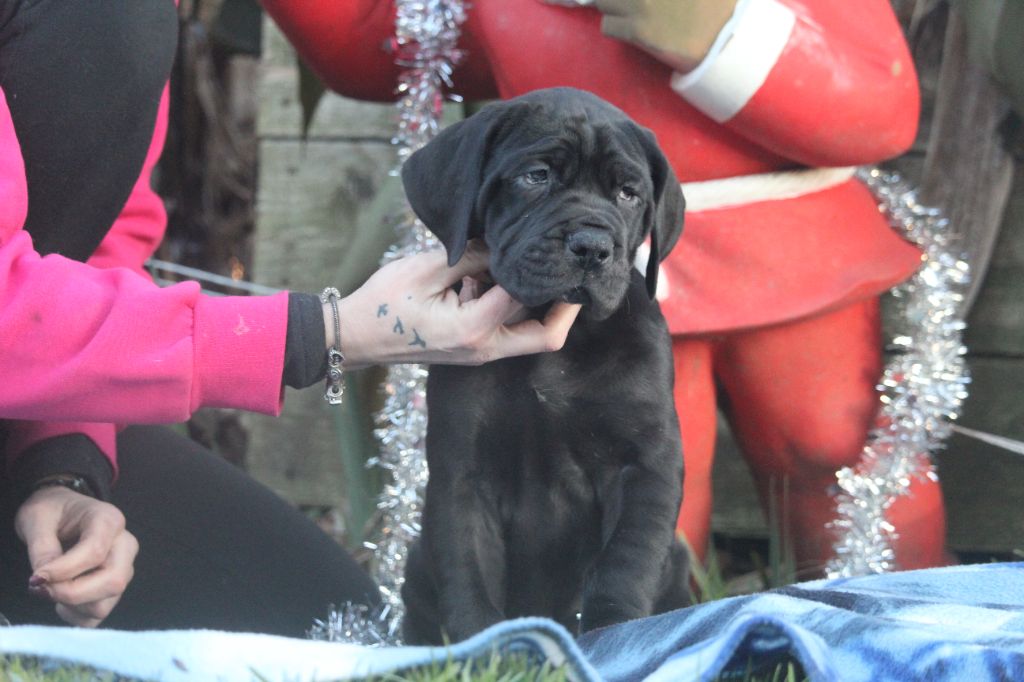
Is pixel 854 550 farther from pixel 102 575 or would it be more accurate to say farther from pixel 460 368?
pixel 102 575

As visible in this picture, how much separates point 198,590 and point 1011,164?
1803 millimetres

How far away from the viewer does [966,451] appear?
2.64 meters

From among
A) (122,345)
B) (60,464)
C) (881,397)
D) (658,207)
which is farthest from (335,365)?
(881,397)

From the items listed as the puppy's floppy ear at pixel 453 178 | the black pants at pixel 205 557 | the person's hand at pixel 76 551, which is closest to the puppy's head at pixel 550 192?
the puppy's floppy ear at pixel 453 178

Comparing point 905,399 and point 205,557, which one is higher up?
point 905,399

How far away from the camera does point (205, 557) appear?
6.91 feet

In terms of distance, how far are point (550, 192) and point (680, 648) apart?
0.59 metres

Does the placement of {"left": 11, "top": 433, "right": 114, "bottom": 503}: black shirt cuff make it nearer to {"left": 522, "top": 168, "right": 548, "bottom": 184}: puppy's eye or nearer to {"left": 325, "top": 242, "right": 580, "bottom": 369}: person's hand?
{"left": 325, "top": 242, "right": 580, "bottom": 369}: person's hand

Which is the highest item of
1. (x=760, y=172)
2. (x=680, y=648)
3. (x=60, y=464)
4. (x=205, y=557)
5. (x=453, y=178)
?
(x=453, y=178)

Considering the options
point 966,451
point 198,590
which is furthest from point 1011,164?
point 198,590

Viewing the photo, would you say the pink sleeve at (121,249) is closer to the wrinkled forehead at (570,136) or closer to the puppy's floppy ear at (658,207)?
the wrinkled forehead at (570,136)

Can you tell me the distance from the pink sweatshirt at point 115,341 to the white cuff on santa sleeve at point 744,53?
0.74 meters

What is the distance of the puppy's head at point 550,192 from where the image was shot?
149 centimetres

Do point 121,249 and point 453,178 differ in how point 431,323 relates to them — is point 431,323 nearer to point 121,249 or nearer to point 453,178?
point 453,178
